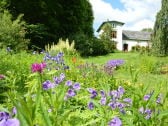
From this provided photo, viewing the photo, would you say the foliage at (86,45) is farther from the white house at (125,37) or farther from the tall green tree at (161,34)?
the white house at (125,37)

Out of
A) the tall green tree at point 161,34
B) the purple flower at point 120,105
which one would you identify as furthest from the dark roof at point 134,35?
the purple flower at point 120,105

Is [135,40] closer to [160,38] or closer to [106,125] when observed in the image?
[160,38]

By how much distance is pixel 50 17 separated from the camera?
32844mm

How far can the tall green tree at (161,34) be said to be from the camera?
3500 cm

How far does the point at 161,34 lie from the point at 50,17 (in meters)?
9.20

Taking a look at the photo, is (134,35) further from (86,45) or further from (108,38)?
(86,45)

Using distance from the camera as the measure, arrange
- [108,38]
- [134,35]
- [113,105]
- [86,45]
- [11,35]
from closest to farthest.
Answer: [113,105]
[11,35]
[86,45]
[108,38]
[134,35]

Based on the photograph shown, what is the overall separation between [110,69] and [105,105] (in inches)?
215

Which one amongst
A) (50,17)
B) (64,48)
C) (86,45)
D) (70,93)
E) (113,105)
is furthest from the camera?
(86,45)

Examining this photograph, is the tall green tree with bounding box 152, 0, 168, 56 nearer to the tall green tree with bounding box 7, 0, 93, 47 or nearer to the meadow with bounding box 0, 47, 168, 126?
the tall green tree with bounding box 7, 0, 93, 47

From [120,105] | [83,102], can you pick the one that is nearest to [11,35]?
[83,102]

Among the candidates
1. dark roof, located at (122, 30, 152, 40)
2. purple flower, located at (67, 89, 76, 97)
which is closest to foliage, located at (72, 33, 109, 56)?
purple flower, located at (67, 89, 76, 97)

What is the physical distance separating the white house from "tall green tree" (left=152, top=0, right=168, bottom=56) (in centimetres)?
3735

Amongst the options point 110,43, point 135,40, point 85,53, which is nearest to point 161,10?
point 85,53
